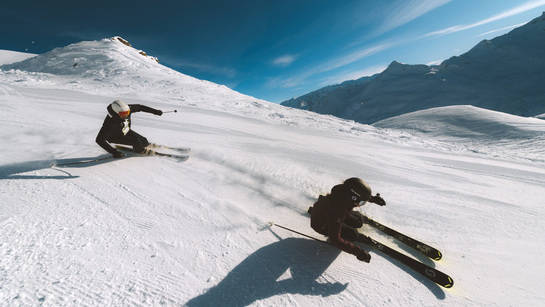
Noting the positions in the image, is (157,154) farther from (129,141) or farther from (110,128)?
(110,128)

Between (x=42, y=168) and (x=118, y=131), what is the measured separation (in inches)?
62.7

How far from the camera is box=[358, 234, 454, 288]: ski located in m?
2.78

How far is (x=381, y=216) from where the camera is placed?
166 inches

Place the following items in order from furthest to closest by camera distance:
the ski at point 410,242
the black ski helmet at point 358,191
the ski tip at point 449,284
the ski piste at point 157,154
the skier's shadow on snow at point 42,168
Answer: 1. the ski piste at point 157,154
2. the skier's shadow on snow at point 42,168
3. the ski at point 410,242
4. the black ski helmet at point 358,191
5. the ski tip at point 449,284

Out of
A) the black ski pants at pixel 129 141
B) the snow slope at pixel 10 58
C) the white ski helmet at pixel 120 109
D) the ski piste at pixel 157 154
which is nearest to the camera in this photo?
the white ski helmet at pixel 120 109

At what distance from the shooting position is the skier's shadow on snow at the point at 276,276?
2.38 metres

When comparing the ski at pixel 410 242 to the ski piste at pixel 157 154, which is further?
the ski piste at pixel 157 154

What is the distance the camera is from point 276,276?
271cm

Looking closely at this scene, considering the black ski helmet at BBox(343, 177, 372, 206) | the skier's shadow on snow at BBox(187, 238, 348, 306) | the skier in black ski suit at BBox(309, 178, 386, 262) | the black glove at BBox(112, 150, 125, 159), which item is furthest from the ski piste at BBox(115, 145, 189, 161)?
the black ski helmet at BBox(343, 177, 372, 206)

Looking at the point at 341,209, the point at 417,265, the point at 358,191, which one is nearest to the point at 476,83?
the point at 417,265

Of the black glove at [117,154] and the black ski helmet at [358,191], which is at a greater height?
the black ski helmet at [358,191]

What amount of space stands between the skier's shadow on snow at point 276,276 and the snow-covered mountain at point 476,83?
87340 millimetres

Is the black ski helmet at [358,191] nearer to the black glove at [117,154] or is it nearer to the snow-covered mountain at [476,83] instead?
the black glove at [117,154]

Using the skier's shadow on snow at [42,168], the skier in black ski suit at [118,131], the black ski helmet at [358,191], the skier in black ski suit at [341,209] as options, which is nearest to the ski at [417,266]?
the skier in black ski suit at [341,209]
